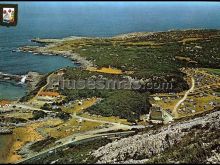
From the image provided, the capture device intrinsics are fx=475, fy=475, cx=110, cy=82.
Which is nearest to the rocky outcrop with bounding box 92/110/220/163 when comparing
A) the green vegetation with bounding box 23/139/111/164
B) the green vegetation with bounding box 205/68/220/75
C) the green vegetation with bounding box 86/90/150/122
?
the green vegetation with bounding box 23/139/111/164

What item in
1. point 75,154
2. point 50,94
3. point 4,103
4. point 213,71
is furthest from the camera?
point 213,71

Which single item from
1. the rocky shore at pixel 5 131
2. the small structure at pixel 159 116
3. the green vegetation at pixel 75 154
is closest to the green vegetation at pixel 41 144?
the green vegetation at pixel 75 154

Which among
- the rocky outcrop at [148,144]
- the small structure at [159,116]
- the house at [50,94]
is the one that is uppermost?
the rocky outcrop at [148,144]

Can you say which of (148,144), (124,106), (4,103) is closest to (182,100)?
(124,106)

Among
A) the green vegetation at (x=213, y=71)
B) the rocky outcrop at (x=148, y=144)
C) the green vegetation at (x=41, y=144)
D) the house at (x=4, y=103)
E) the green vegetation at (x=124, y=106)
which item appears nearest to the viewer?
the rocky outcrop at (x=148, y=144)

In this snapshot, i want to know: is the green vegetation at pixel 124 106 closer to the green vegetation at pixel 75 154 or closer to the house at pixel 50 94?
the house at pixel 50 94

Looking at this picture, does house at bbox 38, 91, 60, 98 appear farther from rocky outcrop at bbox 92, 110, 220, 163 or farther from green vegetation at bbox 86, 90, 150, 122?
rocky outcrop at bbox 92, 110, 220, 163

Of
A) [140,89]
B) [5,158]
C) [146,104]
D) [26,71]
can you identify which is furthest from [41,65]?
[5,158]

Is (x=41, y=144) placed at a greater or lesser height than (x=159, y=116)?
lesser

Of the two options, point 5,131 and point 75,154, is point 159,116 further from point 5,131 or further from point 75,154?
point 75,154

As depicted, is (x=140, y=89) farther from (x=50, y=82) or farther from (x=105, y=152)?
(x=105, y=152)
